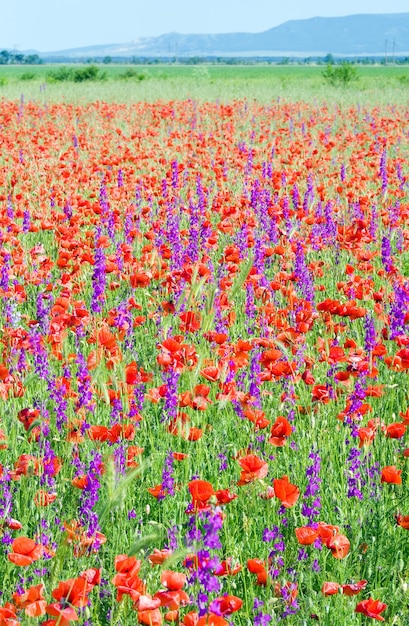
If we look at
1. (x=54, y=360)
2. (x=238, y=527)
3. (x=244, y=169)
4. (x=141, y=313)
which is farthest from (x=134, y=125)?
(x=238, y=527)

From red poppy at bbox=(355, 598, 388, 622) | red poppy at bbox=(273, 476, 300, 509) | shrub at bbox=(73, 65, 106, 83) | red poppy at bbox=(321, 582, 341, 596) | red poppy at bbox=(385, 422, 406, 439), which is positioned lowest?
red poppy at bbox=(321, 582, 341, 596)

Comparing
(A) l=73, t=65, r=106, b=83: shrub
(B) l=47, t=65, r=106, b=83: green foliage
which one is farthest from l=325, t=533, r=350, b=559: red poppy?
(A) l=73, t=65, r=106, b=83: shrub

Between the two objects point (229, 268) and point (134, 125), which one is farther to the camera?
point (134, 125)

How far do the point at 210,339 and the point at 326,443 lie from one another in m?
0.63

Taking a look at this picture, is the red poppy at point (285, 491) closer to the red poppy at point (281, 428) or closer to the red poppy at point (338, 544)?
the red poppy at point (338, 544)

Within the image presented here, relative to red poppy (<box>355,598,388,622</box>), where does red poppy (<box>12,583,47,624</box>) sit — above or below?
above

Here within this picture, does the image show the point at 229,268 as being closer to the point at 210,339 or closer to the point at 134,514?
the point at 210,339

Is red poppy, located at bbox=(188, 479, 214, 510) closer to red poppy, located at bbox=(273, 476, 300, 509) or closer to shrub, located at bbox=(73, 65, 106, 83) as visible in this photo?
red poppy, located at bbox=(273, 476, 300, 509)

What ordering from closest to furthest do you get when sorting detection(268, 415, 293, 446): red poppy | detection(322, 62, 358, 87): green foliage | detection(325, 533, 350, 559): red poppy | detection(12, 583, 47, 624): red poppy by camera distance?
detection(12, 583, 47, 624): red poppy, detection(325, 533, 350, 559): red poppy, detection(268, 415, 293, 446): red poppy, detection(322, 62, 358, 87): green foliage

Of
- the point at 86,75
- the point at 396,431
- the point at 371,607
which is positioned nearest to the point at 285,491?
the point at 371,607

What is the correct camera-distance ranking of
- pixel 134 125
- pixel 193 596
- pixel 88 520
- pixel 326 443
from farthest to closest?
pixel 134 125, pixel 326 443, pixel 88 520, pixel 193 596

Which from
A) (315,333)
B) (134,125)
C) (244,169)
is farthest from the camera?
(134,125)

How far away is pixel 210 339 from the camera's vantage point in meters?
3.14

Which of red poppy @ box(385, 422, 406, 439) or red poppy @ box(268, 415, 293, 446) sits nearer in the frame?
red poppy @ box(268, 415, 293, 446)
